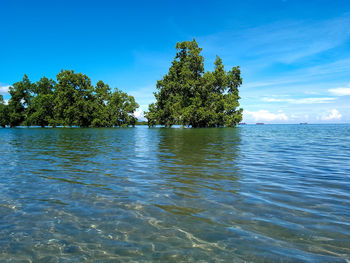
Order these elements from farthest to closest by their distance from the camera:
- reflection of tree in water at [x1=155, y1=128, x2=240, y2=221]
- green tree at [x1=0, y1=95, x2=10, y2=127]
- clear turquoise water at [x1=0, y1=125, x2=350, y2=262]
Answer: green tree at [x1=0, y1=95, x2=10, y2=127]
reflection of tree in water at [x1=155, y1=128, x2=240, y2=221]
clear turquoise water at [x1=0, y1=125, x2=350, y2=262]

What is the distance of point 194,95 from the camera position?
3219 inches

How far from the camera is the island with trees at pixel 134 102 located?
79125mm

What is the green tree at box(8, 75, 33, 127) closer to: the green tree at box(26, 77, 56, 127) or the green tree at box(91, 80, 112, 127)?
the green tree at box(26, 77, 56, 127)

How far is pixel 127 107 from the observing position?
104 m

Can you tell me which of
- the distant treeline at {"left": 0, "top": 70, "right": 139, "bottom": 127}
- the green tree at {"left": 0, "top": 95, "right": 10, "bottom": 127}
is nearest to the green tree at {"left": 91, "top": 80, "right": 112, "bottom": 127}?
the distant treeline at {"left": 0, "top": 70, "right": 139, "bottom": 127}

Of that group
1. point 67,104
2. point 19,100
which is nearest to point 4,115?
point 19,100

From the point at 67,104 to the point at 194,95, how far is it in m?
52.2

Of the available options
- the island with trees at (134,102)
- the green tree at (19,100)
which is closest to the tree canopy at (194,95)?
the island with trees at (134,102)

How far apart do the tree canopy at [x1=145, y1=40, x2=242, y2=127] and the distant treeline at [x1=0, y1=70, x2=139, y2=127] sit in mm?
23668

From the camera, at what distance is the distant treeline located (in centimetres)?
9374

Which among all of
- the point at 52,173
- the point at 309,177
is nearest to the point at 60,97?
the point at 52,173

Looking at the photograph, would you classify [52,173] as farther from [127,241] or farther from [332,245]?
[332,245]

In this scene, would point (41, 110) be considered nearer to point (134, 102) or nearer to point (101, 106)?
point (101, 106)

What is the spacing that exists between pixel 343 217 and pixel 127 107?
10221 centimetres
